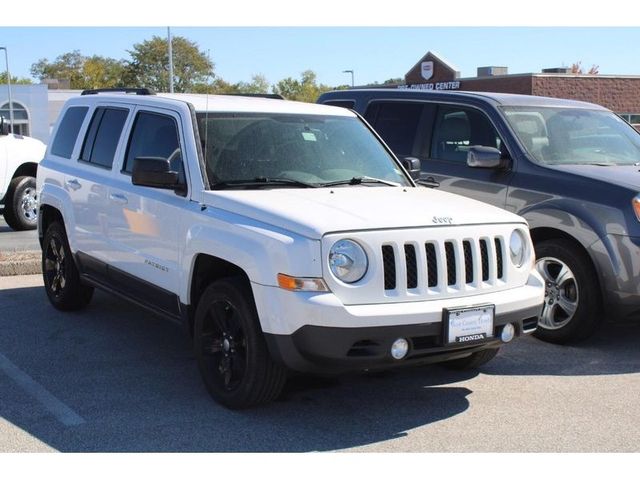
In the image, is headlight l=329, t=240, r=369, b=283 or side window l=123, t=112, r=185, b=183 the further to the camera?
side window l=123, t=112, r=185, b=183

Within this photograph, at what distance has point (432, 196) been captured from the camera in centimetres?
561

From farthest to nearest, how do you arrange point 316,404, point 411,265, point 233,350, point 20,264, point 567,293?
1. point 20,264
2. point 567,293
3. point 316,404
4. point 233,350
5. point 411,265

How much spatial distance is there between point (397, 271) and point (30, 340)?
349 cm

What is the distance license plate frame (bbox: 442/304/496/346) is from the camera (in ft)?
15.2

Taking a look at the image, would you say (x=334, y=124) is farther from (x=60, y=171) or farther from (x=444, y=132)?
(x=60, y=171)

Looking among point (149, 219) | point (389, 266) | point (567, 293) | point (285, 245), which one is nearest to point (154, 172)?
point (149, 219)

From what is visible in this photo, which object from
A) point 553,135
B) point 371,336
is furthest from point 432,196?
point 553,135

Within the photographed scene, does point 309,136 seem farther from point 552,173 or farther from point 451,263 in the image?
point 552,173

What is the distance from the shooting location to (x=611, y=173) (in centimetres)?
675

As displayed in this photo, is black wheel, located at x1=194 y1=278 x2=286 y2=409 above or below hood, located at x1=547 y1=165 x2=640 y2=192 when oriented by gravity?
below

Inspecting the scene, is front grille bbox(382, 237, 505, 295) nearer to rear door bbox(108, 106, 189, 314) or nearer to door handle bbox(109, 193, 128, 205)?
rear door bbox(108, 106, 189, 314)

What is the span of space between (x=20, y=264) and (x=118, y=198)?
3.64 m

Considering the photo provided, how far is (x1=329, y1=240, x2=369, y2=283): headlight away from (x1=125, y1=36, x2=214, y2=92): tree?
55032mm

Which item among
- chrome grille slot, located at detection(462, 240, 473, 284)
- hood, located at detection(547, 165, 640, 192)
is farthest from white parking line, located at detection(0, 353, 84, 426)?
hood, located at detection(547, 165, 640, 192)
